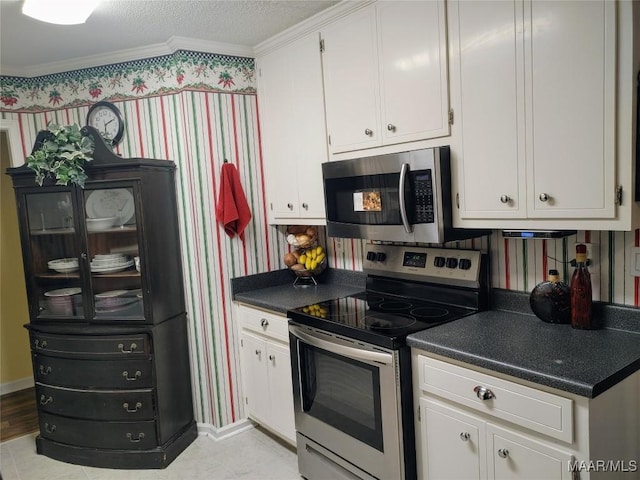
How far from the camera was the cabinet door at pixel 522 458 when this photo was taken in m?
1.48

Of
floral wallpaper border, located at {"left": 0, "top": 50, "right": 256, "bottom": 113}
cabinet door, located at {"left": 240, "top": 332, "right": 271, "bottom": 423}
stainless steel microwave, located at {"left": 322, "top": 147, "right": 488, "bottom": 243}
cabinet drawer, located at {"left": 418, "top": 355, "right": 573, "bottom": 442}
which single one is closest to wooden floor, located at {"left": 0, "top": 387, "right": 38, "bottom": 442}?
cabinet door, located at {"left": 240, "top": 332, "right": 271, "bottom": 423}

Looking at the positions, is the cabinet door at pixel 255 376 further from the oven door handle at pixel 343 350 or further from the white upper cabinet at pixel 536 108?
the white upper cabinet at pixel 536 108

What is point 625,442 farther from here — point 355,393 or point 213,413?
point 213,413

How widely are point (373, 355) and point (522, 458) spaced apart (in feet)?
2.08

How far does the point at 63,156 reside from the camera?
8.53ft

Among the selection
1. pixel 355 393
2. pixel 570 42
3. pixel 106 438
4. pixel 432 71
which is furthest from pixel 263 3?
pixel 106 438

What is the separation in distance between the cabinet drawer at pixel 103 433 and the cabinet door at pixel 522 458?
190cm

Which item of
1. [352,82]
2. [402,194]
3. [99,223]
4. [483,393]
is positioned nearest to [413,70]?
[352,82]

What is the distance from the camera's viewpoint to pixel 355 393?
212cm

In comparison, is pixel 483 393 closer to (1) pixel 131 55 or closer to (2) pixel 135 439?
(2) pixel 135 439

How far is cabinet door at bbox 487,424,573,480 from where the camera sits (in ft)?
4.85

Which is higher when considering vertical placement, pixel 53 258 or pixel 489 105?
pixel 489 105

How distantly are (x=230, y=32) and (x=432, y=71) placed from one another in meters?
1.26

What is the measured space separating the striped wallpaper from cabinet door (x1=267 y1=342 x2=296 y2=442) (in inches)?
15.0
